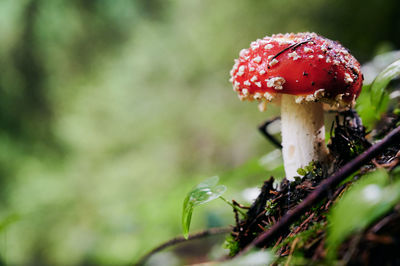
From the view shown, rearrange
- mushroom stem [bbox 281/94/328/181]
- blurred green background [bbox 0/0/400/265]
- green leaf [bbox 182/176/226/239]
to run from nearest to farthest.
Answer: green leaf [bbox 182/176/226/239] < mushroom stem [bbox 281/94/328/181] < blurred green background [bbox 0/0/400/265]

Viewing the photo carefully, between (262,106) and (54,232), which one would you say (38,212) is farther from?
(262,106)

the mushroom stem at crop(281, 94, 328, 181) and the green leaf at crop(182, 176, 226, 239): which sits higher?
the mushroom stem at crop(281, 94, 328, 181)

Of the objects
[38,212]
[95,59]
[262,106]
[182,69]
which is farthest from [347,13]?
[38,212]

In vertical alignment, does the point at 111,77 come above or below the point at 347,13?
above

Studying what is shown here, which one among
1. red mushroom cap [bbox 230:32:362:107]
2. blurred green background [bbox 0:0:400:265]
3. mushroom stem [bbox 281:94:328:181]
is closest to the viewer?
red mushroom cap [bbox 230:32:362:107]

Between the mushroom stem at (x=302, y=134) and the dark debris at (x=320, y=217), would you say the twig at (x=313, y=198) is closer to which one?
the dark debris at (x=320, y=217)

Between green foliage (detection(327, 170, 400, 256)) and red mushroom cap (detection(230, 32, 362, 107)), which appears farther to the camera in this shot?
red mushroom cap (detection(230, 32, 362, 107))

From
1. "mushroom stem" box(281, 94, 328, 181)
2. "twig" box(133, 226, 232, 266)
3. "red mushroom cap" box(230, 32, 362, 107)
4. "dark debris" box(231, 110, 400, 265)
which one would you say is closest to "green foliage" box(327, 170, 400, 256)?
"dark debris" box(231, 110, 400, 265)

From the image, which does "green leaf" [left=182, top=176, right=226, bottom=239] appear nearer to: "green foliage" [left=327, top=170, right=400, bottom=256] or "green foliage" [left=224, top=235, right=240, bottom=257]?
"green foliage" [left=224, top=235, right=240, bottom=257]
